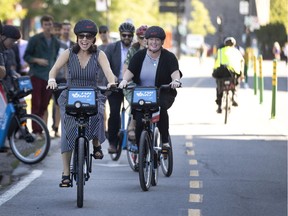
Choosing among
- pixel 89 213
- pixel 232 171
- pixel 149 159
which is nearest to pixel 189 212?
pixel 89 213

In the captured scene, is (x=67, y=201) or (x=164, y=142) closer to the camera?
(x=67, y=201)

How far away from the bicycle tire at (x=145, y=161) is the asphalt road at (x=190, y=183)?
0.38 feet

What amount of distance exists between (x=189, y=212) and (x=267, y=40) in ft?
267

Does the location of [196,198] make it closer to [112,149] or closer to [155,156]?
[155,156]

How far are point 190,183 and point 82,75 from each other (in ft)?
7.72

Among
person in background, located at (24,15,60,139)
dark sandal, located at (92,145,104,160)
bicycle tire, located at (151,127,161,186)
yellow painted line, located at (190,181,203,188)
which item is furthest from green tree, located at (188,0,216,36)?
dark sandal, located at (92,145,104,160)

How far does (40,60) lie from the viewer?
17.5 metres

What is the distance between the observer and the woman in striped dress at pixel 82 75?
10719 millimetres

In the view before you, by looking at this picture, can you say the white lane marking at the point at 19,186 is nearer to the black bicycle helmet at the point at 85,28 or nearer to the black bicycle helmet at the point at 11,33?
the black bicycle helmet at the point at 85,28

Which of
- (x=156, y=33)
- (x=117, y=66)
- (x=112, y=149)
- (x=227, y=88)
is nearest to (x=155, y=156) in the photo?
(x=156, y=33)

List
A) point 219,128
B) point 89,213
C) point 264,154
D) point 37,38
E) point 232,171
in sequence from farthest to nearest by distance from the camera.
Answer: point 219,128 < point 37,38 < point 264,154 < point 232,171 < point 89,213

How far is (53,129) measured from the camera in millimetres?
18438

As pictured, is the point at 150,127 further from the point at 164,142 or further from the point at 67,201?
the point at 67,201

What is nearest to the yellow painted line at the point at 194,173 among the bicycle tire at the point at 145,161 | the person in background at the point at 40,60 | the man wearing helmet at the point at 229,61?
the bicycle tire at the point at 145,161
